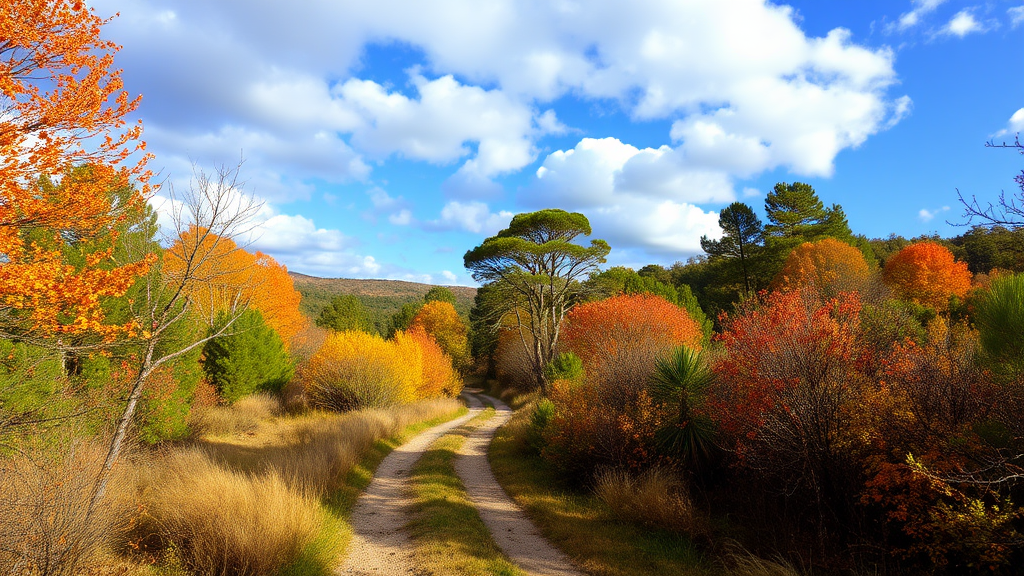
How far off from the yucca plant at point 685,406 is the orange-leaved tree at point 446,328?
4112 centimetres

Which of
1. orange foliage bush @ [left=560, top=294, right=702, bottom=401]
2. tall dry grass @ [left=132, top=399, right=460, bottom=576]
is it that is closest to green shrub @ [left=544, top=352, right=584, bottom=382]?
orange foliage bush @ [left=560, top=294, right=702, bottom=401]

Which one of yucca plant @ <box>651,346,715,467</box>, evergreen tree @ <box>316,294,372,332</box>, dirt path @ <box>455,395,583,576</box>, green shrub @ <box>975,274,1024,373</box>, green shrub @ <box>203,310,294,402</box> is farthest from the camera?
evergreen tree @ <box>316,294,372,332</box>

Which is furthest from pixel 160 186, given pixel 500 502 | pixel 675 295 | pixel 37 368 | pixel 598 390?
pixel 675 295

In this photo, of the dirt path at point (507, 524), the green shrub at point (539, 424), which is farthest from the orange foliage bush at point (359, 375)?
the green shrub at point (539, 424)

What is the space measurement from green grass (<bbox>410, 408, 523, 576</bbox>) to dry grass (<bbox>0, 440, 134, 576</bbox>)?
14.3ft

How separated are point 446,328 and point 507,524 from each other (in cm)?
4298

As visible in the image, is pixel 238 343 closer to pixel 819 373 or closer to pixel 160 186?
pixel 160 186

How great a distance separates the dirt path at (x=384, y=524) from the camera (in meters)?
7.43

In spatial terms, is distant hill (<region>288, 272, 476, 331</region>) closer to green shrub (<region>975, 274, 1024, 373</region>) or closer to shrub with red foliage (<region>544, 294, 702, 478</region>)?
shrub with red foliage (<region>544, 294, 702, 478</region>)

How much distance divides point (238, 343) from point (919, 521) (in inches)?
1084

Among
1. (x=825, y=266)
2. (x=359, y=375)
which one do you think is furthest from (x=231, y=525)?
(x=825, y=266)

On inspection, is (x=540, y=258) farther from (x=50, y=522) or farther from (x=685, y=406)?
(x=50, y=522)

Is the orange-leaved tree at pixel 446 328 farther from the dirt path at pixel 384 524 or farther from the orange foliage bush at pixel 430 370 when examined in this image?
the dirt path at pixel 384 524

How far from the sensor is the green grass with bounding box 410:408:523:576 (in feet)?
23.4
